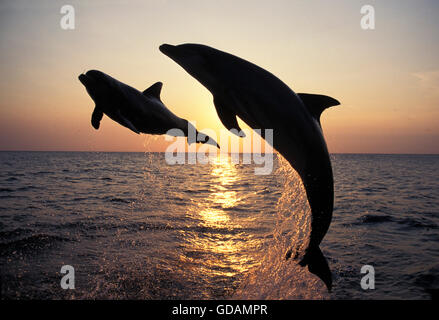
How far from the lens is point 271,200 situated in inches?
764

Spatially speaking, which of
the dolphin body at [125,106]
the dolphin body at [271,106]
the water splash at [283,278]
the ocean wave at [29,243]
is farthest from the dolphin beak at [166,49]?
the ocean wave at [29,243]

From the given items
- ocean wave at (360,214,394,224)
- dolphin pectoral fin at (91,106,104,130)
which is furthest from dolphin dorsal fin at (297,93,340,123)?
ocean wave at (360,214,394,224)

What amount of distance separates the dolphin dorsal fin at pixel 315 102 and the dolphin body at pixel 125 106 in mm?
1988

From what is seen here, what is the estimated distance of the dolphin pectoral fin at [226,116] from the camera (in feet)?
12.9

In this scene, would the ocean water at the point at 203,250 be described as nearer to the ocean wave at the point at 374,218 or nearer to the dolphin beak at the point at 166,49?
the ocean wave at the point at 374,218

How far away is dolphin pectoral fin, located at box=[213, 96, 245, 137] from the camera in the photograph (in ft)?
12.9

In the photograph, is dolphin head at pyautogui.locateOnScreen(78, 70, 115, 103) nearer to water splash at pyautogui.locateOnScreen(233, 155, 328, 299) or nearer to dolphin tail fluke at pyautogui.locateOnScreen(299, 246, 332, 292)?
water splash at pyautogui.locateOnScreen(233, 155, 328, 299)

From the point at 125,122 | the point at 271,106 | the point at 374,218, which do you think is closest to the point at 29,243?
the point at 125,122

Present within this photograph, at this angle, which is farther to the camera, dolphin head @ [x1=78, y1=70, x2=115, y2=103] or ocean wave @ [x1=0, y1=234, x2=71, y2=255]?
ocean wave @ [x1=0, y1=234, x2=71, y2=255]

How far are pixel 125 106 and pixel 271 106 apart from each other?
2.09m

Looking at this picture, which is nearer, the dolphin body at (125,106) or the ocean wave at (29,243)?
the dolphin body at (125,106)

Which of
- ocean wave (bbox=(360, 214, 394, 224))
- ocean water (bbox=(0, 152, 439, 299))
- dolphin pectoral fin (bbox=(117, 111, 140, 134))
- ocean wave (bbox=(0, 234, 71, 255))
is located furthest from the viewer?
ocean wave (bbox=(360, 214, 394, 224))

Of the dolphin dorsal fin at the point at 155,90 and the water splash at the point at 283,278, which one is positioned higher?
the dolphin dorsal fin at the point at 155,90

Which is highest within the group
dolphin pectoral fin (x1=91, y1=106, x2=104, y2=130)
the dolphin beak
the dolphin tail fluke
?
the dolphin beak
